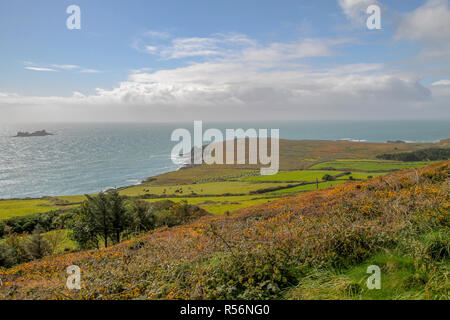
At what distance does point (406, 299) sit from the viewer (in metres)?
3.86

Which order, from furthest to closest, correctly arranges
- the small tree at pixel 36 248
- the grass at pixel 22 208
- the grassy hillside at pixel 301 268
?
the grass at pixel 22 208 → the small tree at pixel 36 248 → the grassy hillside at pixel 301 268

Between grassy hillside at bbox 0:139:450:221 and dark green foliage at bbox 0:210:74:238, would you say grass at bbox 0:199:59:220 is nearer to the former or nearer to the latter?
grassy hillside at bbox 0:139:450:221

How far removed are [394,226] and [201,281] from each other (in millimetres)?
4847

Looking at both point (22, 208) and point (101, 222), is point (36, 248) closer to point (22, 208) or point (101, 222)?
point (101, 222)

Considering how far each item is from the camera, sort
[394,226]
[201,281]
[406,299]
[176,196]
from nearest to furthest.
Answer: [406,299] → [201,281] → [394,226] → [176,196]

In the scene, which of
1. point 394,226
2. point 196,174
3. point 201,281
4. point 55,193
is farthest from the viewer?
point 196,174

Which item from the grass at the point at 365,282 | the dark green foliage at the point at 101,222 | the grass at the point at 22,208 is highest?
the grass at the point at 365,282

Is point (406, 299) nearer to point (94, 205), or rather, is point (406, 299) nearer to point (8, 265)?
point (8, 265)

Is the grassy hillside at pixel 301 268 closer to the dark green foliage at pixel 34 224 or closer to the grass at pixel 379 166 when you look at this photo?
the dark green foliage at pixel 34 224

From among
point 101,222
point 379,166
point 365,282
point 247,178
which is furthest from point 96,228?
point 379,166

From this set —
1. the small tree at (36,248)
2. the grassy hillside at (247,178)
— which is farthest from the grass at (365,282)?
the grassy hillside at (247,178)

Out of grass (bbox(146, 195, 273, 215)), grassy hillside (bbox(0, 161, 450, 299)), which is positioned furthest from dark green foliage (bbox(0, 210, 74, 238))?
grassy hillside (bbox(0, 161, 450, 299))
